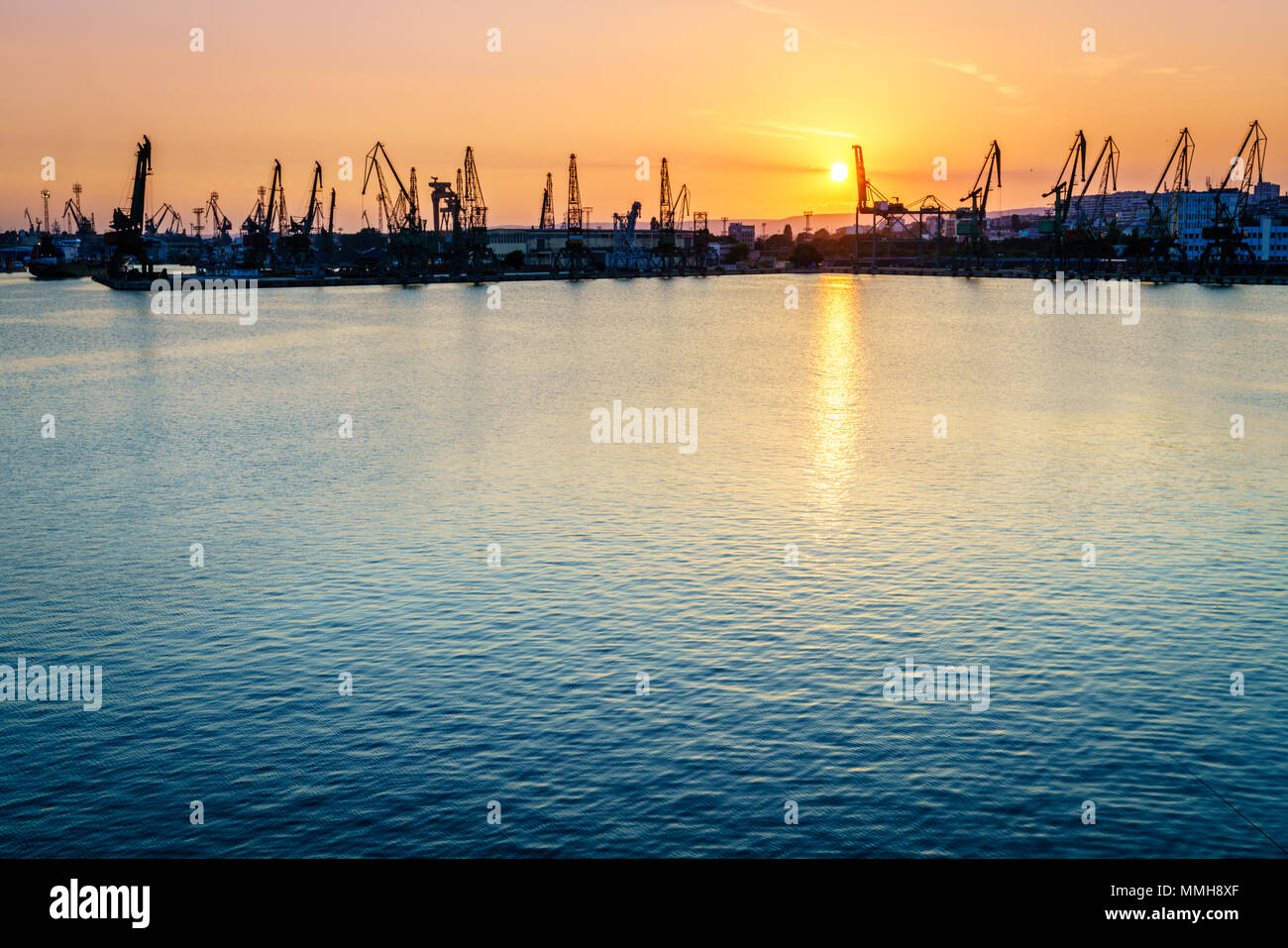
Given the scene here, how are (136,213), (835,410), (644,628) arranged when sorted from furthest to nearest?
(136,213) → (835,410) → (644,628)

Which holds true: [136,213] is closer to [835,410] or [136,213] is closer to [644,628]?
[835,410]

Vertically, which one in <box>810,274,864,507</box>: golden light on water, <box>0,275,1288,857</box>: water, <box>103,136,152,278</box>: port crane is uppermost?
<box>103,136,152,278</box>: port crane

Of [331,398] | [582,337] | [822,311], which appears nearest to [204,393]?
[331,398]

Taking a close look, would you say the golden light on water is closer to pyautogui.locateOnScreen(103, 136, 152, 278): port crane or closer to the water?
the water

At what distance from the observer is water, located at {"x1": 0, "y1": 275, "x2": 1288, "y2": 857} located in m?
16.6

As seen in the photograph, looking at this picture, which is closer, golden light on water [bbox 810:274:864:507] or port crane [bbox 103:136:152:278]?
golden light on water [bbox 810:274:864:507]

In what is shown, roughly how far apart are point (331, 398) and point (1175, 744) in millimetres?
55400

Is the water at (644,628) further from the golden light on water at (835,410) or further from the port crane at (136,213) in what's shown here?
the port crane at (136,213)

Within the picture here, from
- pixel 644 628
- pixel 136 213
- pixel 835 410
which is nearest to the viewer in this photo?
pixel 644 628

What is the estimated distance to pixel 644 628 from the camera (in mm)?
24781

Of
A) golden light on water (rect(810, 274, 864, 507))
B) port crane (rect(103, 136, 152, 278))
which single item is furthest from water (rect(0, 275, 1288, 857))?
port crane (rect(103, 136, 152, 278))

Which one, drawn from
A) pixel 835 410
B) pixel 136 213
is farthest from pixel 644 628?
pixel 136 213

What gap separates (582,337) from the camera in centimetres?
10844
